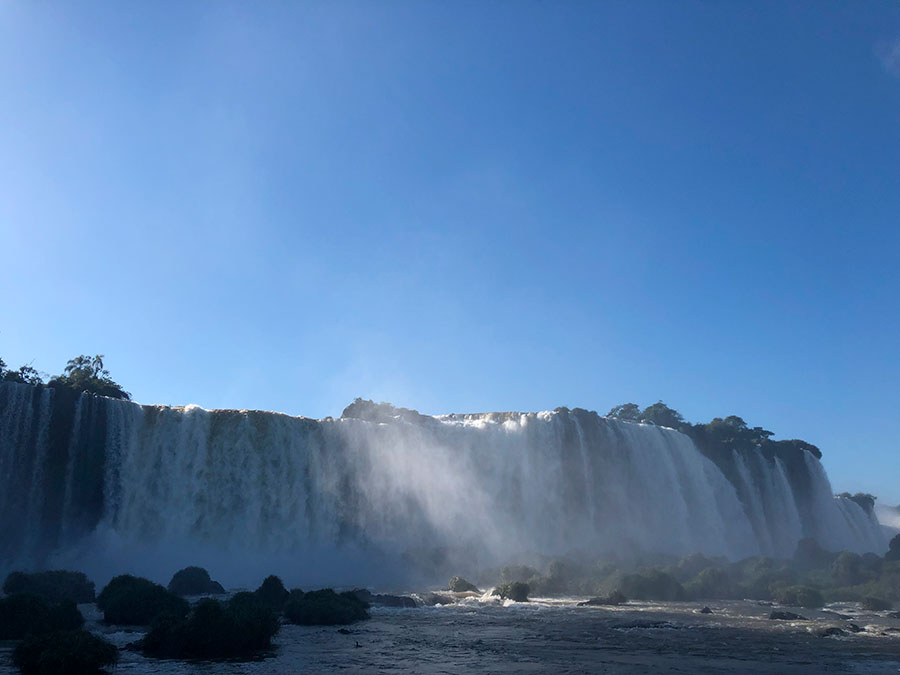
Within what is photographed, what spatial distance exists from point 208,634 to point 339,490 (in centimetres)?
2168

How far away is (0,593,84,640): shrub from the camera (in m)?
15.8

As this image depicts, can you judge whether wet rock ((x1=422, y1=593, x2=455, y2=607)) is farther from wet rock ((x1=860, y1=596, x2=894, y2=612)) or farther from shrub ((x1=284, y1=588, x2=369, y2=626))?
wet rock ((x1=860, y1=596, x2=894, y2=612))

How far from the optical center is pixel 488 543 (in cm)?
3878

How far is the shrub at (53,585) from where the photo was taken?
2107 centimetres

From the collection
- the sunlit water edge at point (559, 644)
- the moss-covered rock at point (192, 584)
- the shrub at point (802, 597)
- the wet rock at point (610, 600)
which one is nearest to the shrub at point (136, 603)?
the sunlit water edge at point (559, 644)

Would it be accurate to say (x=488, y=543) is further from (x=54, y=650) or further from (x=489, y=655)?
(x=54, y=650)

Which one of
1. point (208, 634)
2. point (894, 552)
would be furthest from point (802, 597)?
point (208, 634)

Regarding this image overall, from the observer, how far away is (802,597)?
26422mm

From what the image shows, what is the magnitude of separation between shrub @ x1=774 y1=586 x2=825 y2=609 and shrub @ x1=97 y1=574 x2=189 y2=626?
73.3ft

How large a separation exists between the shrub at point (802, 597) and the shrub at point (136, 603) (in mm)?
22354

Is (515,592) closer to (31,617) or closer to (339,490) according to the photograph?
(339,490)

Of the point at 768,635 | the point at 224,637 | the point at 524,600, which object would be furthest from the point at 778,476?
the point at 224,637

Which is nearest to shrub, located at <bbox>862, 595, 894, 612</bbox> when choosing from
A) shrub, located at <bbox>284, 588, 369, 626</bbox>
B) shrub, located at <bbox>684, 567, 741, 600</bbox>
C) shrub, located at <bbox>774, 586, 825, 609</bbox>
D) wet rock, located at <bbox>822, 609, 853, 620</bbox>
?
shrub, located at <bbox>774, 586, 825, 609</bbox>

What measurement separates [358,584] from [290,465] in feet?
23.9
